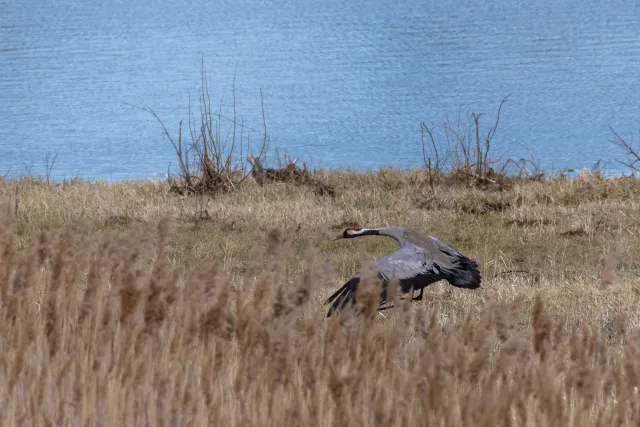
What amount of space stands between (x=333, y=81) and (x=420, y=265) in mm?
44247

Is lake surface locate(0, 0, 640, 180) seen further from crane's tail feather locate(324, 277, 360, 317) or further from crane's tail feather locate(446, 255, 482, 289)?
crane's tail feather locate(324, 277, 360, 317)

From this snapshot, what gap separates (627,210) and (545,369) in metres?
8.05

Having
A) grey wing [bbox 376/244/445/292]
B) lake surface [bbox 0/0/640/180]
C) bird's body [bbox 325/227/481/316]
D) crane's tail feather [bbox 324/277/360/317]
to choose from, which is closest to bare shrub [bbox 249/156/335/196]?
lake surface [bbox 0/0/640/180]

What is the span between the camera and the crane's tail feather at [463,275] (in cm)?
589

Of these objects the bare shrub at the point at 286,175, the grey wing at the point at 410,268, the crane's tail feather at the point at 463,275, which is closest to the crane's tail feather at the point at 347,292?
the grey wing at the point at 410,268

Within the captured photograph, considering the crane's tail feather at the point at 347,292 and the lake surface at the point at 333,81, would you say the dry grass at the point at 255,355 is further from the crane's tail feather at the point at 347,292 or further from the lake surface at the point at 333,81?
the lake surface at the point at 333,81

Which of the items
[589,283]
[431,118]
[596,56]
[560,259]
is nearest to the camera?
[589,283]

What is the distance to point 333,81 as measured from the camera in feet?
162

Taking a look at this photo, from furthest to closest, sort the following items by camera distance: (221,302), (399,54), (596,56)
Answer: (399,54) < (596,56) < (221,302)

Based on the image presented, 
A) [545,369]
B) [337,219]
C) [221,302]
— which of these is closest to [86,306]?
[221,302]

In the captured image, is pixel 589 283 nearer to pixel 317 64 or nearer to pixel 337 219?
pixel 337 219

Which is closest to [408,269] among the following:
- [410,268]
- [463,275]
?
[410,268]

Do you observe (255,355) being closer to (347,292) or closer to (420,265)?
(347,292)

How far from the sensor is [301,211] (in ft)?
34.8
